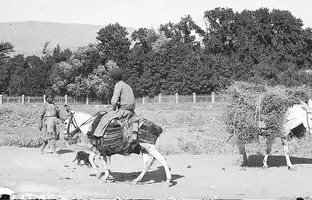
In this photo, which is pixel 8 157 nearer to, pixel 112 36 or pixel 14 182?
pixel 14 182

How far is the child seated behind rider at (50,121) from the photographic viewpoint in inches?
672

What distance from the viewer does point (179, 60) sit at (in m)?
60.0

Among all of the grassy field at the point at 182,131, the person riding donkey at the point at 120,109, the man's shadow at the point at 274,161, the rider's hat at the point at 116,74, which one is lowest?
the grassy field at the point at 182,131

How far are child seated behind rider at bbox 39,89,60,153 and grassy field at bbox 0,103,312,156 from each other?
5055 millimetres

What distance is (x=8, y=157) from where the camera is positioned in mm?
15961

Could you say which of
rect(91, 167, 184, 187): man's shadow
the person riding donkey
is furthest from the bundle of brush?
the person riding donkey

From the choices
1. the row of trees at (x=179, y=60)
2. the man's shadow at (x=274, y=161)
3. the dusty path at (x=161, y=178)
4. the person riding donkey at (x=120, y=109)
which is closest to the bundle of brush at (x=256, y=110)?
the dusty path at (x=161, y=178)

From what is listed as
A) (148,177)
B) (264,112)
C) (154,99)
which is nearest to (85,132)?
(148,177)

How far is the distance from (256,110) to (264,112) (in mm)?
322

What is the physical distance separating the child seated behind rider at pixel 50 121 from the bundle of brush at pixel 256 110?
678 centimetres

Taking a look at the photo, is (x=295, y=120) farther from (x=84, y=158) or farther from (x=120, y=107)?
(x=84, y=158)

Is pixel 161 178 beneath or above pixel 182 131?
above

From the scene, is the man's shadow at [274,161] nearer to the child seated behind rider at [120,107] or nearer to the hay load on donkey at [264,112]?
the hay load on donkey at [264,112]

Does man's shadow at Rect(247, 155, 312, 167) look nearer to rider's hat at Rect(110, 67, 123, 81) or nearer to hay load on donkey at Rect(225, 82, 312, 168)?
hay load on donkey at Rect(225, 82, 312, 168)
